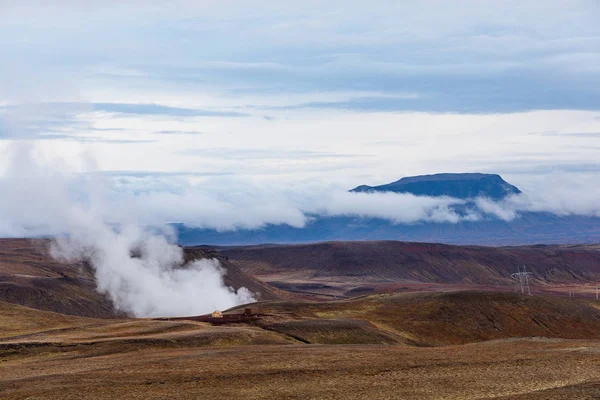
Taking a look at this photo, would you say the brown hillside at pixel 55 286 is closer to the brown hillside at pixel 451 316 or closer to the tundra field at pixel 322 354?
the tundra field at pixel 322 354

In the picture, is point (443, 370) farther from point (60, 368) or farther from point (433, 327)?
point (433, 327)

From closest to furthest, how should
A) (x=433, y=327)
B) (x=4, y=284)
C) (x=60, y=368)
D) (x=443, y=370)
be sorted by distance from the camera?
(x=443, y=370)
(x=60, y=368)
(x=433, y=327)
(x=4, y=284)

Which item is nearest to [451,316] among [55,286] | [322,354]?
[322,354]

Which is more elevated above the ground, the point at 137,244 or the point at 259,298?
the point at 137,244

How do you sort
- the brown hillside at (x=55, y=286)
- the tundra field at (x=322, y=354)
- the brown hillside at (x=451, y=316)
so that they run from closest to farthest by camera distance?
1. the tundra field at (x=322, y=354)
2. the brown hillside at (x=451, y=316)
3. the brown hillside at (x=55, y=286)

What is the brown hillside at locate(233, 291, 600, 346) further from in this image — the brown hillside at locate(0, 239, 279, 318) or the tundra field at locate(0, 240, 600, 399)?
the brown hillside at locate(0, 239, 279, 318)

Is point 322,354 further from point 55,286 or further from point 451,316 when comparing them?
point 55,286

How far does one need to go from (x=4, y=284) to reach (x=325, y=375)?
100623 mm

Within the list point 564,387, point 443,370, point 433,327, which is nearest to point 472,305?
point 433,327

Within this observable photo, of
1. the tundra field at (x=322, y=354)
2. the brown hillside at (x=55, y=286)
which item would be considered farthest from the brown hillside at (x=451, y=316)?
the brown hillside at (x=55, y=286)

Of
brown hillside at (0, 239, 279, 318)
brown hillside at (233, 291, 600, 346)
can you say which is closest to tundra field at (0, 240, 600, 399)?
brown hillside at (233, 291, 600, 346)

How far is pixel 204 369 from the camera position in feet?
166

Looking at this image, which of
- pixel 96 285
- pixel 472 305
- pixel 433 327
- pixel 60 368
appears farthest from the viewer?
pixel 96 285

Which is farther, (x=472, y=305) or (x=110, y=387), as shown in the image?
(x=472, y=305)
